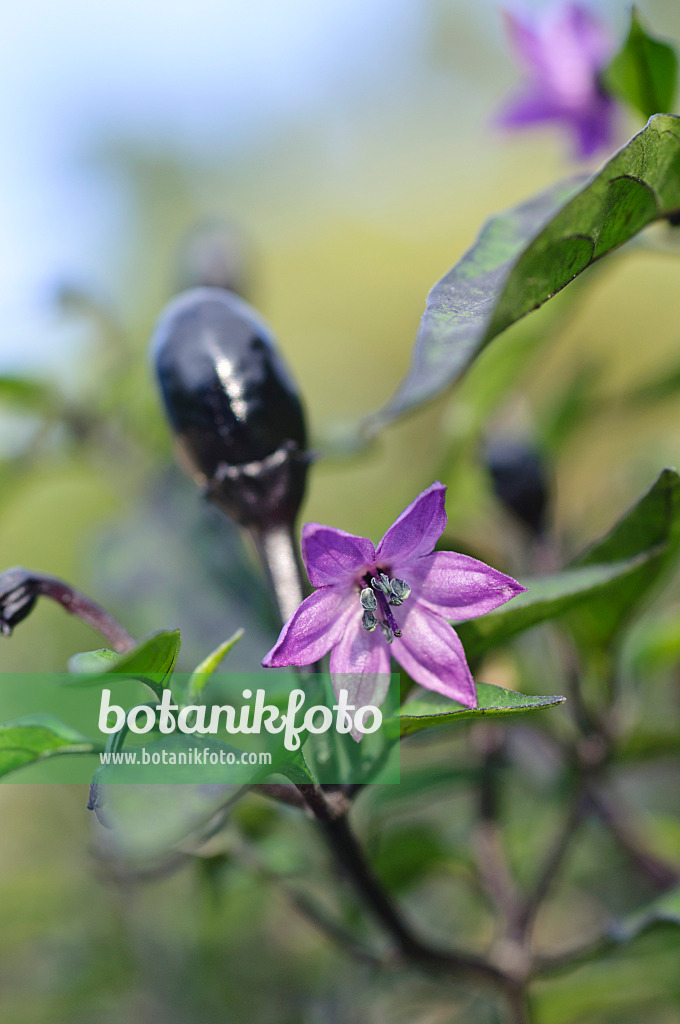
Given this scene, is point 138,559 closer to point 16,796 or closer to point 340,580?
point 340,580

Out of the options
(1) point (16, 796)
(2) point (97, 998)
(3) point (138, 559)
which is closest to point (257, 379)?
(3) point (138, 559)

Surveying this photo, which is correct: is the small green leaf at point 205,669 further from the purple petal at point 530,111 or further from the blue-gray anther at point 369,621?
the purple petal at point 530,111

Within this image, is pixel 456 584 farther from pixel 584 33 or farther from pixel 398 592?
pixel 584 33

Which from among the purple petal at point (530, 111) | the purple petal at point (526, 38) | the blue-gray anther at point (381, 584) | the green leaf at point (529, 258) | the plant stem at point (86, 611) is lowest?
the blue-gray anther at point (381, 584)

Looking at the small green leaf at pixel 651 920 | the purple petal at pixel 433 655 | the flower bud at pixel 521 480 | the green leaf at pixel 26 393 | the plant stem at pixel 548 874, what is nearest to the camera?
the purple petal at pixel 433 655

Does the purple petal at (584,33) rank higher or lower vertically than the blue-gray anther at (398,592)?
higher

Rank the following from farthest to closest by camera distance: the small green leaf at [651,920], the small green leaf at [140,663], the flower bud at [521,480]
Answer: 1. the flower bud at [521,480]
2. the small green leaf at [651,920]
3. the small green leaf at [140,663]

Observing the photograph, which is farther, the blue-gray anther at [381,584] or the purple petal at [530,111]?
the purple petal at [530,111]

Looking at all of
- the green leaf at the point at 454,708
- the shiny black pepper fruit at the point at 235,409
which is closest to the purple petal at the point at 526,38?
the shiny black pepper fruit at the point at 235,409

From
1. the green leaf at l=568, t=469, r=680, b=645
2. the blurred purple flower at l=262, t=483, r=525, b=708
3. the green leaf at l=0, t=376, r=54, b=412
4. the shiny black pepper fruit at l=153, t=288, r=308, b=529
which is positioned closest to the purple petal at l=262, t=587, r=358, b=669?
the blurred purple flower at l=262, t=483, r=525, b=708

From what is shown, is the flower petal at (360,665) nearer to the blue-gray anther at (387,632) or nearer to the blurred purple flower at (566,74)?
the blue-gray anther at (387,632)
